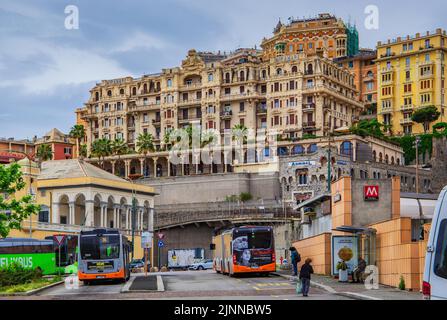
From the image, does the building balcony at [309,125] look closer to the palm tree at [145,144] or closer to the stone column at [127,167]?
the palm tree at [145,144]

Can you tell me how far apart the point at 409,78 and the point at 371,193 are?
398ft

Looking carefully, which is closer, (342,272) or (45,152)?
(342,272)

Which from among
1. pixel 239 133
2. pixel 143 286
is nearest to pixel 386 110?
pixel 239 133

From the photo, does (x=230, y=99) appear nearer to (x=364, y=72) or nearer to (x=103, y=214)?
(x=364, y=72)

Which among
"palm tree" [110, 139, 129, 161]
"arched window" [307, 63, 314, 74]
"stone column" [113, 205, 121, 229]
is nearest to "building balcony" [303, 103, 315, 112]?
"arched window" [307, 63, 314, 74]

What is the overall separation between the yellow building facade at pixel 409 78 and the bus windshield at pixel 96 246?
119652 mm

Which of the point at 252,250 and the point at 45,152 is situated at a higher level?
the point at 45,152

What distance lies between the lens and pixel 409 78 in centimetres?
16275

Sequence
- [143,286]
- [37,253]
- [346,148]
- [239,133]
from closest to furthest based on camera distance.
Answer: [143,286] < [37,253] < [346,148] < [239,133]

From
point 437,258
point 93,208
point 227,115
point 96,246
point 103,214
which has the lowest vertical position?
point 103,214

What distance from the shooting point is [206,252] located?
407ft

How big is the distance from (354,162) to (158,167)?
42571mm

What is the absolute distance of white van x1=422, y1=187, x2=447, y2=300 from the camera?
449 inches
